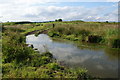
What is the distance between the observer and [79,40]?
16.8m

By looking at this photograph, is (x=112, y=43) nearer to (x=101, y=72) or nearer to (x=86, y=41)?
(x=86, y=41)

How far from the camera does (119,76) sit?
714 centimetres

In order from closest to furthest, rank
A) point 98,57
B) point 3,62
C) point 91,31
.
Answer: point 3,62 → point 98,57 → point 91,31

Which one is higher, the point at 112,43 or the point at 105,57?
the point at 112,43

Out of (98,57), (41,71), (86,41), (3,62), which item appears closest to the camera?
(41,71)

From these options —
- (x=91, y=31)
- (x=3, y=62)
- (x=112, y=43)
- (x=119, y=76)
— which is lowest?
(x=119, y=76)

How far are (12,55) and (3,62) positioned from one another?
2.12 ft

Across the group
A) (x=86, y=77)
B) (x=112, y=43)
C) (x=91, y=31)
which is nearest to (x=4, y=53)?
(x=86, y=77)

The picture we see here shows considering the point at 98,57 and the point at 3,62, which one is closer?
the point at 3,62

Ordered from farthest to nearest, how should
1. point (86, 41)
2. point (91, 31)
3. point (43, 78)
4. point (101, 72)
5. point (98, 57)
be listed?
point (91, 31), point (86, 41), point (98, 57), point (101, 72), point (43, 78)

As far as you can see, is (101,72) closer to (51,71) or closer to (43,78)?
(51,71)

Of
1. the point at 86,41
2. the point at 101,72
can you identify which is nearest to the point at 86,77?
the point at 101,72

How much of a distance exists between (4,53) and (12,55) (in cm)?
74

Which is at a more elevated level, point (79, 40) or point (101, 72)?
point (79, 40)
